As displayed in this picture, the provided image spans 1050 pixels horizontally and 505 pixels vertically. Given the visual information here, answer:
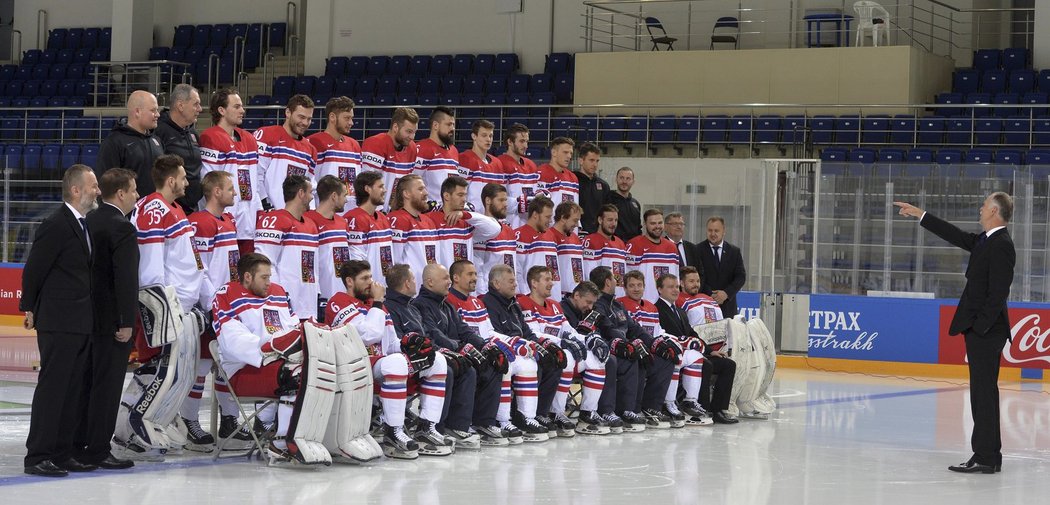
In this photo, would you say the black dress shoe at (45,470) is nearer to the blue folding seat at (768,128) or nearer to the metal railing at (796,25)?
the blue folding seat at (768,128)

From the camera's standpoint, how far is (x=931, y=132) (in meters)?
18.0

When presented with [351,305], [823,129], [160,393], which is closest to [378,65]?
[823,129]

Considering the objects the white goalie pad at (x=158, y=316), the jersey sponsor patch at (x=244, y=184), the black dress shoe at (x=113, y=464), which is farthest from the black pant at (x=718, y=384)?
the black dress shoe at (x=113, y=464)

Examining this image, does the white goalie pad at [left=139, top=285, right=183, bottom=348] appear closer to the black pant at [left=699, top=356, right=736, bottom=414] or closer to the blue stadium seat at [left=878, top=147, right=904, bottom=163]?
the black pant at [left=699, top=356, right=736, bottom=414]

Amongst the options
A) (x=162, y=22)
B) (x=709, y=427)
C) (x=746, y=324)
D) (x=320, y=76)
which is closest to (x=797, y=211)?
(x=746, y=324)

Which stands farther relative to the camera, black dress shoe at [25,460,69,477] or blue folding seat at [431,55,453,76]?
blue folding seat at [431,55,453,76]

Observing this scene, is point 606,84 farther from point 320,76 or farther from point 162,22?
point 162,22

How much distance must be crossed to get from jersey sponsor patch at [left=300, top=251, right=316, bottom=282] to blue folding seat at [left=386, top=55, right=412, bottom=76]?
15.8 m

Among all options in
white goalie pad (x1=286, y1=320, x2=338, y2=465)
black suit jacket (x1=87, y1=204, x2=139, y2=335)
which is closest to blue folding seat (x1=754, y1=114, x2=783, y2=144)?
white goalie pad (x1=286, y1=320, x2=338, y2=465)

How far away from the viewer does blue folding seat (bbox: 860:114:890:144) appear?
18312 mm

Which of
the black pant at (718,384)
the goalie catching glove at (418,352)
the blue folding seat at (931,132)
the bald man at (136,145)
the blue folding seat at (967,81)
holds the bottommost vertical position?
the black pant at (718,384)

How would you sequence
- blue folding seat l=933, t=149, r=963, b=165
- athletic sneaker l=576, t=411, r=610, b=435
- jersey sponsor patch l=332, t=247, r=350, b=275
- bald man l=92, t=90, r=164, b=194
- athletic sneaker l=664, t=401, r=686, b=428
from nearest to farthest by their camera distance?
bald man l=92, t=90, r=164, b=194 → jersey sponsor patch l=332, t=247, r=350, b=275 → athletic sneaker l=576, t=411, r=610, b=435 → athletic sneaker l=664, t=401, r=686, b=428 → blue folding seat l=933, t=149, r=963, b=165

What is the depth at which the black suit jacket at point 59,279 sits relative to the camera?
252 inches

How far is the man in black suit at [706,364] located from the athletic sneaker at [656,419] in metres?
0.48
